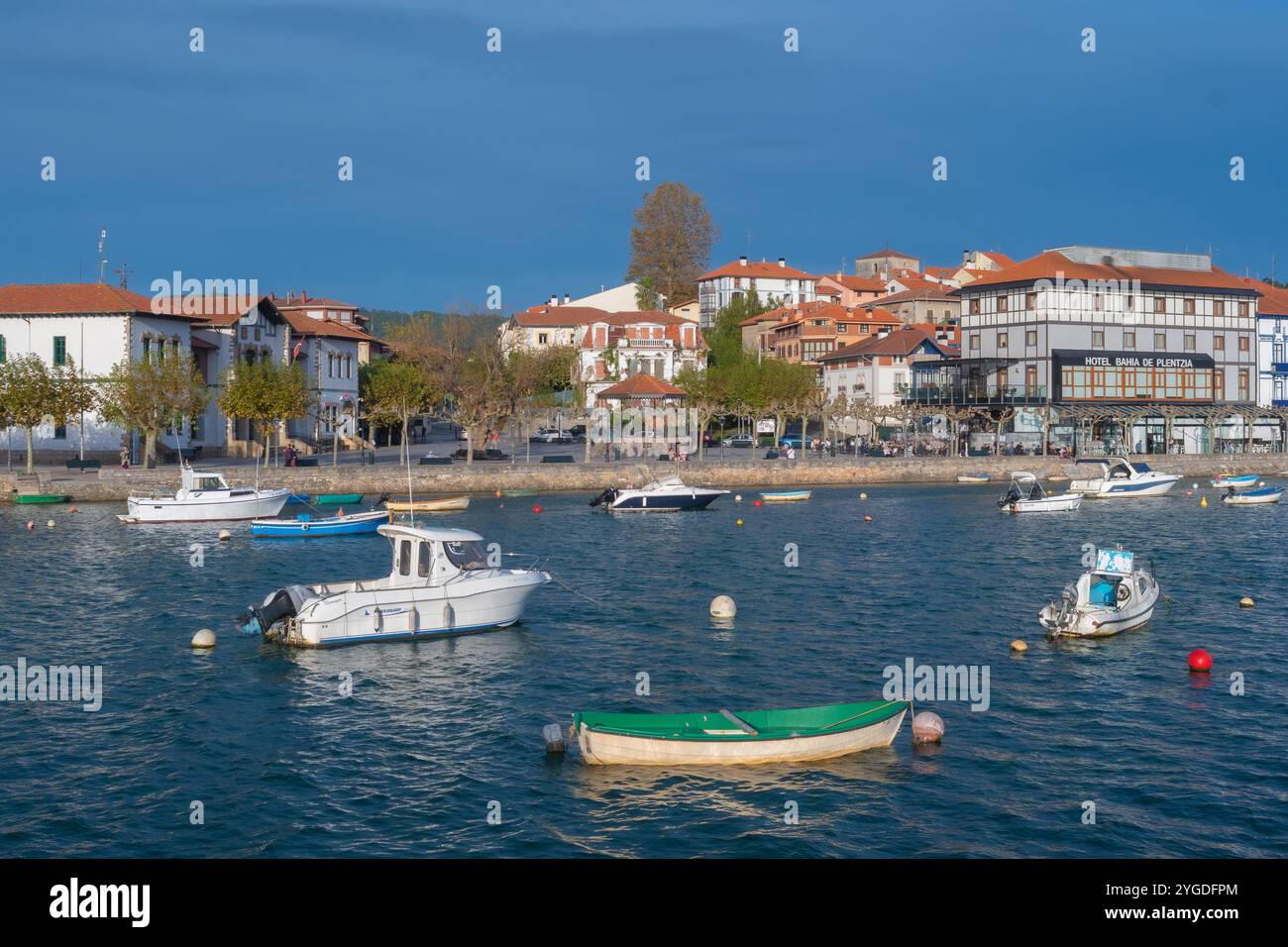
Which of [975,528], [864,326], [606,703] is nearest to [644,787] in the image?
[606,703]

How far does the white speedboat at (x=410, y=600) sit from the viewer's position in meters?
32.3

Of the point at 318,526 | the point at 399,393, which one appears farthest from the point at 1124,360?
the point at 318,526

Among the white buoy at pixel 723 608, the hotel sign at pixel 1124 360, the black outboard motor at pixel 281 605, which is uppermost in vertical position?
the hotel sign at pixel 1124 360

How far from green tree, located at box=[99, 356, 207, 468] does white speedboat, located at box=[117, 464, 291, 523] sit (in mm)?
13279

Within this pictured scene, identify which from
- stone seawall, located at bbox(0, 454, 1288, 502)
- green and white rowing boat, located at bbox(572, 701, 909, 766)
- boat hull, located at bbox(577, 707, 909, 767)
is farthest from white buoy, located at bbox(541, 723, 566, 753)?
stone seawall, located at bbox(0, 454, 1288, 502)

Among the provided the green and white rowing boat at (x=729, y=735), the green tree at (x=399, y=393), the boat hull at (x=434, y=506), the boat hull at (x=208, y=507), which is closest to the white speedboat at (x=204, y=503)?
the boat hull at (x=208, y=507)

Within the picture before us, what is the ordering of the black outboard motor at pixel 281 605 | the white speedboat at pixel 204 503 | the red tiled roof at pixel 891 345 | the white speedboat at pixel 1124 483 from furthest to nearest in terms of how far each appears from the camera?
1. the red tiled roof at pixel 891 345
2. the white speedboat at pixel 1124 483
3. the white speedboat at pixel 204 503
4. the black outboard motor at pixel 281 605

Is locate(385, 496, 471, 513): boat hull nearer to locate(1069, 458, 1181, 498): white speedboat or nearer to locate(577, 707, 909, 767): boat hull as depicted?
locate(1069, 458, 1181, 498): white speedboat

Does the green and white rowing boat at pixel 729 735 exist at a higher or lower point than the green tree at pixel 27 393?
lower

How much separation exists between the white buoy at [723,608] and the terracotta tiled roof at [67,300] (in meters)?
58.2

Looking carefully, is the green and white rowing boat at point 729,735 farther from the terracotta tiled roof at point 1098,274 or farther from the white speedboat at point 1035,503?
the terracotta tiled roof at point 1098,274

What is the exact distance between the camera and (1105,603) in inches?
1335
